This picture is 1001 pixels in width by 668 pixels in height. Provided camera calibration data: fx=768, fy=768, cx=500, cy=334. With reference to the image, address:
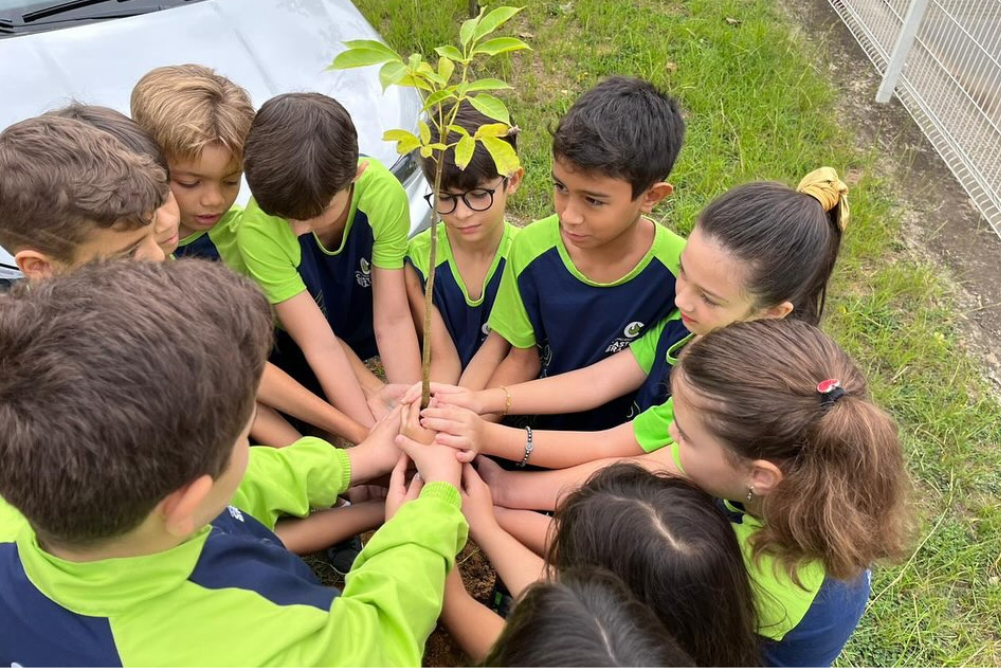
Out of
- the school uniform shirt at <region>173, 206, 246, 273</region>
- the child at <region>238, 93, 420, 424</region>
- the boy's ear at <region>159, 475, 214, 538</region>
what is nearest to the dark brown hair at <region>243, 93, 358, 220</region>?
the child at <region>238, 93, 420, 424</region>

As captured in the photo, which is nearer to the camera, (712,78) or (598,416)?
(598,416)

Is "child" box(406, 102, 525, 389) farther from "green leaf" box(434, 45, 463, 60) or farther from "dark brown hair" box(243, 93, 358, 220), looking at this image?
"green leaf" box(434, 45, 463, 60)

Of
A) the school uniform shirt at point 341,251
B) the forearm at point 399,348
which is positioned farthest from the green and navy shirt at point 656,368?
the school uniform shirt at point 341,251

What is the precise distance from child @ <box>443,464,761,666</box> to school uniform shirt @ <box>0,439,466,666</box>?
0.32 m

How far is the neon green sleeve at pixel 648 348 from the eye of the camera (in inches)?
87.4

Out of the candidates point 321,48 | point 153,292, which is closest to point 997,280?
point 321,48

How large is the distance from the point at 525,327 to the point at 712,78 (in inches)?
120

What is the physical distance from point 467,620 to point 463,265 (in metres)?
1.16

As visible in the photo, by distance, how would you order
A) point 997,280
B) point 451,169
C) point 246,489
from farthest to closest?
point 997,280, point 451,169, point 246,489

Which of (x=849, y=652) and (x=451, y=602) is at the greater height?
(x=451, y=602)

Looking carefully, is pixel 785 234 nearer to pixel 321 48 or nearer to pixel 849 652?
pixel 849 652

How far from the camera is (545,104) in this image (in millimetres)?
4625

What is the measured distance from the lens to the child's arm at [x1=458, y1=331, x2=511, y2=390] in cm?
248

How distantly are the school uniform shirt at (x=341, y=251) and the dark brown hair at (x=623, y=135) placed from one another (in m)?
0.62
